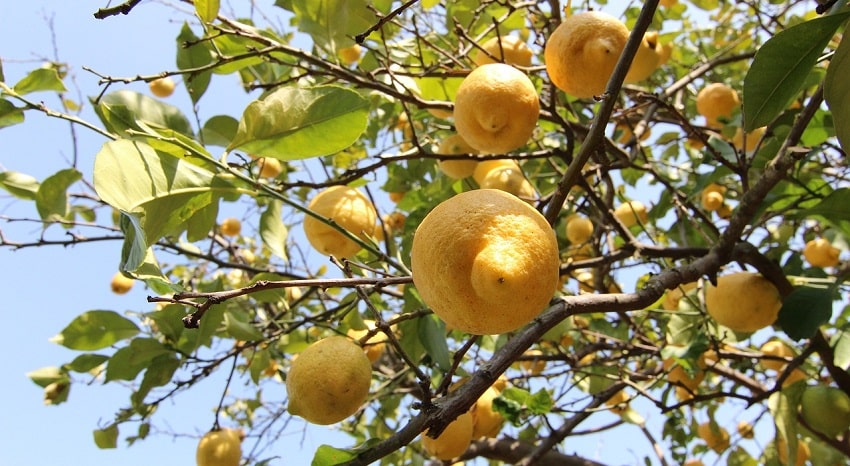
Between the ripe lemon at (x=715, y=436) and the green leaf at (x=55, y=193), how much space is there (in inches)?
110

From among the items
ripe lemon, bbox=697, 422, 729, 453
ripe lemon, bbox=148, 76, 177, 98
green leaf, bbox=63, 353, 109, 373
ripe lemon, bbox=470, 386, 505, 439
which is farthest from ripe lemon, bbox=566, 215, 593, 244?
ripe lemon, bbox=148, 76, 177, 98

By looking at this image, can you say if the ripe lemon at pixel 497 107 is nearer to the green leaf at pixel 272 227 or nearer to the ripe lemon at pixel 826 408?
the green leaf at pixel 272 227

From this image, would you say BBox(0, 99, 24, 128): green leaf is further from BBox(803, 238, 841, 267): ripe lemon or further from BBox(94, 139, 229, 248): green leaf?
BBox(803, 238, 841, 267): ripe lemon

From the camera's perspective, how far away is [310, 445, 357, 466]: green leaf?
2.97 feet

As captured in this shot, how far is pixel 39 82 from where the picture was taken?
Answer: 53.1 inches

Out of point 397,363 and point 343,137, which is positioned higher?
point 397,363

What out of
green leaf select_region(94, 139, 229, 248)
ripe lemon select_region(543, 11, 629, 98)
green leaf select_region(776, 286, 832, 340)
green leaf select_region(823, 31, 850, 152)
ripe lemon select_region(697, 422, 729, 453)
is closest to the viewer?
green leaf select_region(823, 31, 850, 152)

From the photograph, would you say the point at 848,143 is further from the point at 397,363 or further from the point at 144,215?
the point at 397,363

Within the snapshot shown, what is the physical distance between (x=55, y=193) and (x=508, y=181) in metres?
1.34

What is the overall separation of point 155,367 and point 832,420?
205 cm

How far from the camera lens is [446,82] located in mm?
1763

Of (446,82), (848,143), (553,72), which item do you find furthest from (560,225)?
(848,143)

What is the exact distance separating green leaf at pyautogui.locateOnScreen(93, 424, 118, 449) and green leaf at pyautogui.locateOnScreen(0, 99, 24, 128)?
133 cm

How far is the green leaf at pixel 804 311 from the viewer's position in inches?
58.6
